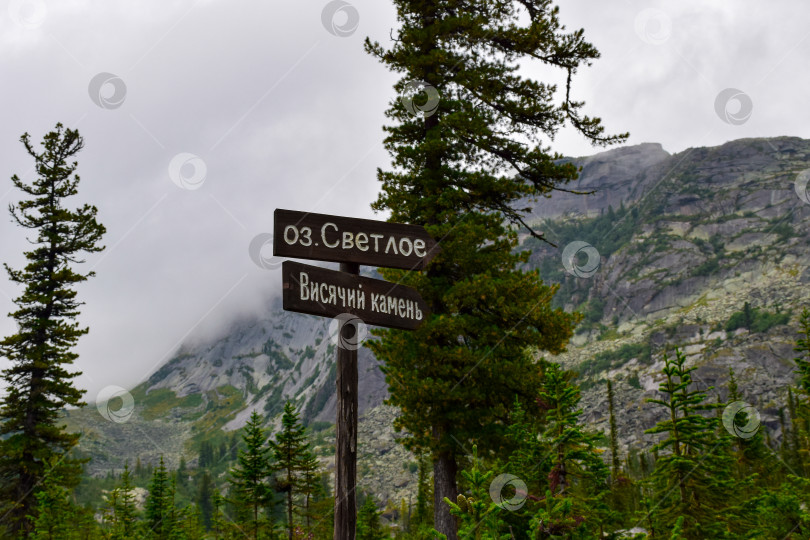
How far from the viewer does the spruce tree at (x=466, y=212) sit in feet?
44.9

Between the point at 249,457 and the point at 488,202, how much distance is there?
9.07 meters

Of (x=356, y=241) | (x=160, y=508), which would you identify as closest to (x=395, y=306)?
(x=356, y=241)

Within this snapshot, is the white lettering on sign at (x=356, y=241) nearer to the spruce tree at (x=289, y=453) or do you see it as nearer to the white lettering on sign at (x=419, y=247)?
the white lettering on sign at (x=419, y=247)

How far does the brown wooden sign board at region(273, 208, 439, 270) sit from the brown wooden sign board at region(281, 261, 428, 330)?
0.18m

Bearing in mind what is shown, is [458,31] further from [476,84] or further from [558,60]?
[558,60]

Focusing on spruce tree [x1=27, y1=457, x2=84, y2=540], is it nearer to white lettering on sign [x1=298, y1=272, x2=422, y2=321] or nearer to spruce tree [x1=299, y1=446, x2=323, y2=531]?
spruce tree [x1=299, y1=446, x2=323, y2=531]

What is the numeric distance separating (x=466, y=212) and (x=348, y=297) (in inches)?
392

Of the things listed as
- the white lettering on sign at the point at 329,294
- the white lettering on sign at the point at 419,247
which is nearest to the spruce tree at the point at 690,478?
the white lettering on sign at the point at 419,247

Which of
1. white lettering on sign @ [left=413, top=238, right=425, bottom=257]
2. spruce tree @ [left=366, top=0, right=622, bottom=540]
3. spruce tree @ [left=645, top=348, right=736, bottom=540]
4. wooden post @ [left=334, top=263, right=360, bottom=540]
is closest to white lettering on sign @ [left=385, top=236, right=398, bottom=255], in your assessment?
A: white lettering on sign @ [left=413, top=238, right=425, bottom=257]

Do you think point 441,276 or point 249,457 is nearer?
point 441,276

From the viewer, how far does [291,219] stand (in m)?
5.86

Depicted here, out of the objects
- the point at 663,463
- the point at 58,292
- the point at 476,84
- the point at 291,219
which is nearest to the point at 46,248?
the point at 58,292

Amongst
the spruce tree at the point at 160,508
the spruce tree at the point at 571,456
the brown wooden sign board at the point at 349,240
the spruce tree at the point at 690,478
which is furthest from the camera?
the spruce tree at the point at 160,508

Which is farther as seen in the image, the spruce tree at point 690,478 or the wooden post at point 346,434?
the spruce tree at point 690,478
